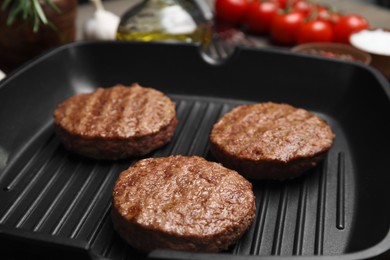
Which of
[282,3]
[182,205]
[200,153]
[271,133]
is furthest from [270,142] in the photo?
[282,3]

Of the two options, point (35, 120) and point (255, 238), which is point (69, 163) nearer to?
point (35, 120)

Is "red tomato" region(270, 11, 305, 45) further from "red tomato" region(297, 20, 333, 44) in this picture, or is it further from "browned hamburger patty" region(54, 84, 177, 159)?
"browned hamburger patty" region(54, 84, 177, 159)

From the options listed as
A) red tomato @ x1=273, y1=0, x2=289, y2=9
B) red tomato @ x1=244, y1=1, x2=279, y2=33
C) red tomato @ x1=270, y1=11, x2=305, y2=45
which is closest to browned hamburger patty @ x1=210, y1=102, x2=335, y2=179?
red tomato @ x1=270, y1=11, x2=305, y2=45

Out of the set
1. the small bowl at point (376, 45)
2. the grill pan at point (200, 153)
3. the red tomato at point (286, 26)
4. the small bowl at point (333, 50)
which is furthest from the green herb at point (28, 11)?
the small bowl at point (376, 45)

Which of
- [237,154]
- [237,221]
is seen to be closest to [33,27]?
[237,154]

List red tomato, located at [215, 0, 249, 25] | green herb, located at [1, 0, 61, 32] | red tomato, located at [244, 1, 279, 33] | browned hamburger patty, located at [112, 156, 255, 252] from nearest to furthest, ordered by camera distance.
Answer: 1. browned hamburger patty, located at [112, 156, 255, 252]
2. green herb, located at [1, 0, 61, 32]
3. red tomato, located at [244, 1, 279, 33]
4. red tomato, located at [215, 0, 249, 25]

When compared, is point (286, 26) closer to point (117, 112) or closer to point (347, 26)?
point (347, 26)
